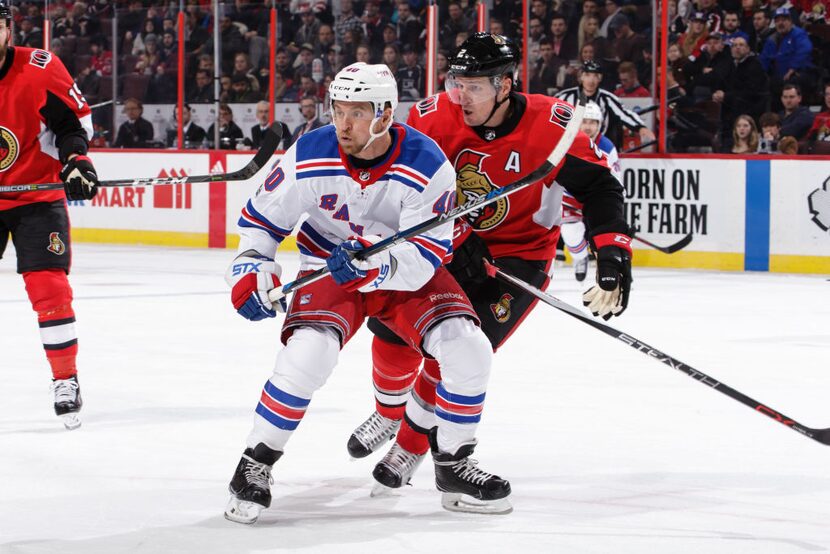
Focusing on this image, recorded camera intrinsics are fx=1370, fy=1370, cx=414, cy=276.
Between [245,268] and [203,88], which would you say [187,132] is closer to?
[203,88]

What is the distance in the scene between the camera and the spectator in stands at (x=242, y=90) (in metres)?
11.1

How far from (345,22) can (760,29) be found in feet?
10.6

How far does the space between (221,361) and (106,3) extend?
791cm

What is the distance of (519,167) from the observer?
11.3 ft

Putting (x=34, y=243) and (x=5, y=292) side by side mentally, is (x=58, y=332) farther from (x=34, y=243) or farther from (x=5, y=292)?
(x=5, y=292)

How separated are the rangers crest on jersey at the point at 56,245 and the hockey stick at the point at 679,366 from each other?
145 cm

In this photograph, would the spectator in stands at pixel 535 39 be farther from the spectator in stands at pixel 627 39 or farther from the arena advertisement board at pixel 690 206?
the arena advertisement board at pixel 690 206

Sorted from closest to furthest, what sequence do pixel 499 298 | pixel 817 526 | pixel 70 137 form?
pixel 817 526 → pixel 499 298 → pixel 70 137

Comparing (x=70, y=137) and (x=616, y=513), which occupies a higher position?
(x=70, y=137)

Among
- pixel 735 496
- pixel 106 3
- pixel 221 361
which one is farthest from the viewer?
pixel 106 3

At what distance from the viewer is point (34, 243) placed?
4117mm


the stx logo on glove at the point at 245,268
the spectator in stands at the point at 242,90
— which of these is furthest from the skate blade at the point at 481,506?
the spectator in stands at the point at 242,90

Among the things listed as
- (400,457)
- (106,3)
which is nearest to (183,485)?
(400,457)

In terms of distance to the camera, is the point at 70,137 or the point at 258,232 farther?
the point at 70,137
